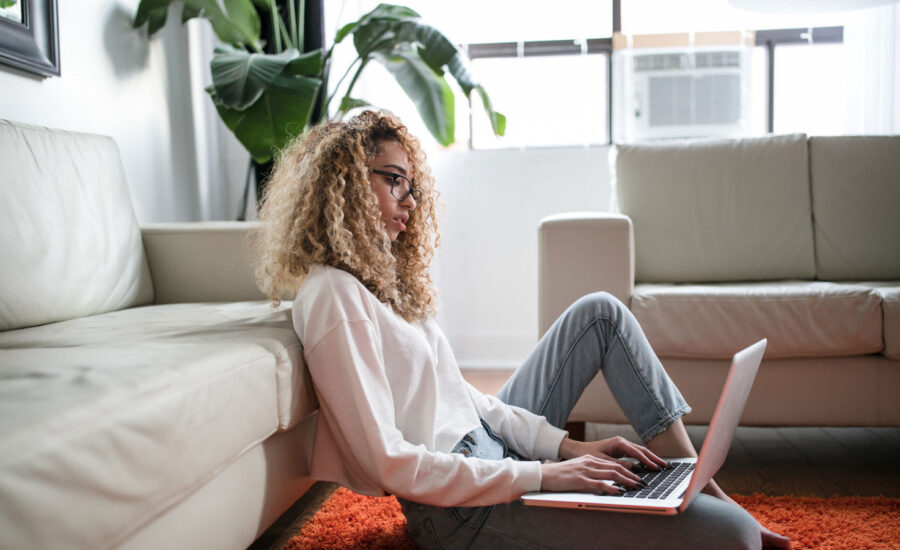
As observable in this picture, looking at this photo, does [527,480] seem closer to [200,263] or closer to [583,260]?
[583,260]

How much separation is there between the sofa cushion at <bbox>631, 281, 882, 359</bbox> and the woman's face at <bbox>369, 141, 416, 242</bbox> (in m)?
0.85

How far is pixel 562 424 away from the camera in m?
1.36

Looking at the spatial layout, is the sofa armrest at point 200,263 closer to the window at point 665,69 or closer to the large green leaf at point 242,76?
the large green leaf at point 242,76

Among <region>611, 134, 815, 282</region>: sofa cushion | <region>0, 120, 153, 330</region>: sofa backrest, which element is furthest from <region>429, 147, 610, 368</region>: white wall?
<region>0, 120, 153, 330</region>: sofa backrest

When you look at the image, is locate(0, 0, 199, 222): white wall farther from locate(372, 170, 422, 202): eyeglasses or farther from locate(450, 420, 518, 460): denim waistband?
locate(450, 420, 518, 460): denim waistband

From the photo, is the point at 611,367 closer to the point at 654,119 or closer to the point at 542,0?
the point at 654,119

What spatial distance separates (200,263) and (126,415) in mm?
1299

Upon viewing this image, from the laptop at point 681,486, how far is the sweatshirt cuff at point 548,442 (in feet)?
0.62

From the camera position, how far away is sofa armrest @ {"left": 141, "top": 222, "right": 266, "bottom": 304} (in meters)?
1.95

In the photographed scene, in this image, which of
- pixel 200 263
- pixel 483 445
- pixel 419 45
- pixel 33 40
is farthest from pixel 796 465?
pixel 33 40

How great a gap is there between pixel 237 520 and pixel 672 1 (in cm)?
304

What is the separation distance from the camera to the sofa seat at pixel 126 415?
1.99 ft

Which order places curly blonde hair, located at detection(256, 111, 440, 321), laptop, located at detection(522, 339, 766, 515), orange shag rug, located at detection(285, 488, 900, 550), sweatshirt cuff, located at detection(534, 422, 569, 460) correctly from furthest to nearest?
orange shag rug, located at detection(285, 488, 900, 550)
sweatshirt cuff, located at detection(534, 422, 569, 460)
curly blonde hair, located at detection(256, 111, 440, 321)
laptop, located at detection(522, 339, 766, 515)

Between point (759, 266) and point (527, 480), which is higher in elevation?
point (759, 266)
